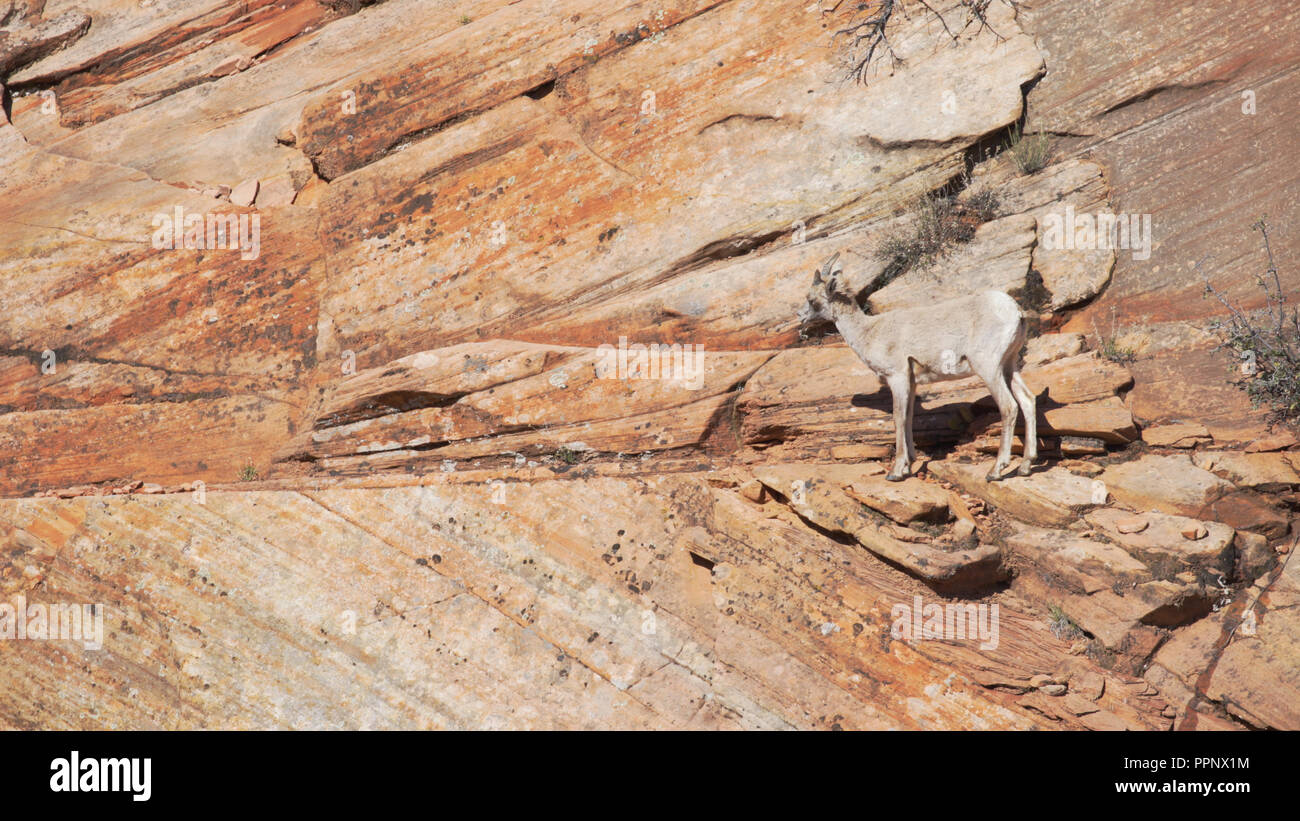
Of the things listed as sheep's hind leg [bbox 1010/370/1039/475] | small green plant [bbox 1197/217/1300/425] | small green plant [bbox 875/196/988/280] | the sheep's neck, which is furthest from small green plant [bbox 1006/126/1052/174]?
sheep's hind leg [bbox 1010/370/1039/475]

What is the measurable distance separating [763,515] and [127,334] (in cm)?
975

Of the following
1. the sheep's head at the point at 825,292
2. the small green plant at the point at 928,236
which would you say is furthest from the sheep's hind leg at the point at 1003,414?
the small green plant at the point at 928,236

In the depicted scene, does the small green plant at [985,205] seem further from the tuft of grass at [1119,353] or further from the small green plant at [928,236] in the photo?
the tuft of grass at [1119,353]

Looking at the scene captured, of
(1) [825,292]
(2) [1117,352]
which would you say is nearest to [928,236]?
(1) [825,292]

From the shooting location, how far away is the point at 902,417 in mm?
8852

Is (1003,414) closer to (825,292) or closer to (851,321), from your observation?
(851,321)

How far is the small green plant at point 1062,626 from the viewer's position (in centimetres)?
756

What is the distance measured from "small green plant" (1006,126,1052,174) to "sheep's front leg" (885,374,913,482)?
4025 millimetres

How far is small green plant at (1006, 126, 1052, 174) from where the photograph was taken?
36.5ft

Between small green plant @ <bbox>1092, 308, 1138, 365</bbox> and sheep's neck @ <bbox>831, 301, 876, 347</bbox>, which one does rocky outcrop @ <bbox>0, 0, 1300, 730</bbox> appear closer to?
small green plant @ <bbox>1092, 308, 1138, 365</bbox>

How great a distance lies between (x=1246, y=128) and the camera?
10.6 meters

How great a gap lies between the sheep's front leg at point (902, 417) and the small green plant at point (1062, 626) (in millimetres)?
1779

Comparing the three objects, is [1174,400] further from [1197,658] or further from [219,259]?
[219,259]

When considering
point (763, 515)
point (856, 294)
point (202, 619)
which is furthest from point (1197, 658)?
point (202, 619)
